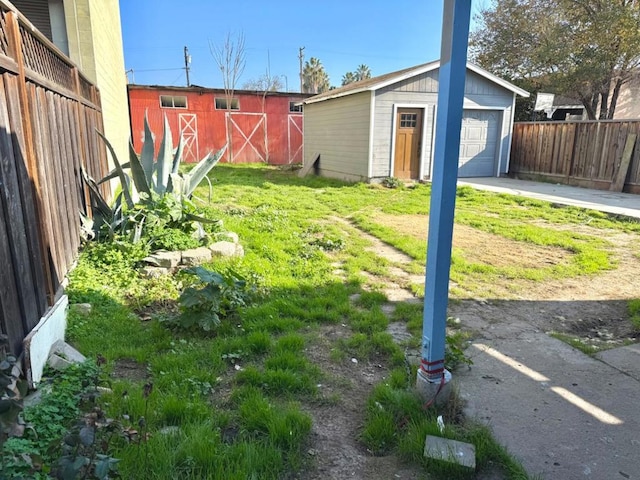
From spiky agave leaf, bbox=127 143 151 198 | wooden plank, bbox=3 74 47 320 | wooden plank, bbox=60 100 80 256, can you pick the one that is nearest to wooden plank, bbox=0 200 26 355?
wooden plank, bbox=3 74 47 320

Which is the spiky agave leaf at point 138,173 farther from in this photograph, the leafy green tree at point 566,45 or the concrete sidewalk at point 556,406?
the leafy green tree at point 566,45

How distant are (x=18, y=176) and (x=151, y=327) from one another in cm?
133

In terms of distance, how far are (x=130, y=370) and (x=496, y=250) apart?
4.63 metres

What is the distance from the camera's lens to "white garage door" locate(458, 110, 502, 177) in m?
13.2

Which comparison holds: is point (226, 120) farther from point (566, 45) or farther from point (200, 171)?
point (200, 171)

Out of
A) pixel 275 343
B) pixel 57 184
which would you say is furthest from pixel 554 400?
pixel 57 184

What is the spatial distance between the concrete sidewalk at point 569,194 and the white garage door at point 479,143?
22.8 inches

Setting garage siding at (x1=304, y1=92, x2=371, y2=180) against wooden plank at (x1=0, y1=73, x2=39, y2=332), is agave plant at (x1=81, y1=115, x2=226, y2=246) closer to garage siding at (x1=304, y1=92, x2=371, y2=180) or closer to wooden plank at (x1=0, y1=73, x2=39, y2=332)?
wooden plank at (x1=0, y1=73, x2=39, y2=332)

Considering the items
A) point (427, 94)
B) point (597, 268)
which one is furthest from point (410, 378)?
point (427, 94)

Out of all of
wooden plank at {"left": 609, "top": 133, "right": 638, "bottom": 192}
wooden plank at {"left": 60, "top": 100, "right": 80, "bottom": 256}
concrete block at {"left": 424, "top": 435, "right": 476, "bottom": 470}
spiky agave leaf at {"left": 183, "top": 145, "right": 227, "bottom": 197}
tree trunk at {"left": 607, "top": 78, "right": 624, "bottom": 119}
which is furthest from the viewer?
tree trunk at {"left": 607, "top": 78, "right": 624, "bottom": 119}

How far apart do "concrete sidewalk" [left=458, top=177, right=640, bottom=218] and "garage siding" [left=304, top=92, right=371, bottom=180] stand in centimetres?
308

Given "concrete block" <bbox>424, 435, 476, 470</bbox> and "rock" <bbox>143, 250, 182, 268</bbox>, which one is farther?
"rock" <bbox>143, 250, 182, 268</bbox>

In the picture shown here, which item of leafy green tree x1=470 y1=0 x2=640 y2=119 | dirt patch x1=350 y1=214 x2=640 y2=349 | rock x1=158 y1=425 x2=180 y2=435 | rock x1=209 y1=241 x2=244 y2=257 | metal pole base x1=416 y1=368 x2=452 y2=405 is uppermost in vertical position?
leafy green tree x1=470 y1=0 x2=640 y2=119

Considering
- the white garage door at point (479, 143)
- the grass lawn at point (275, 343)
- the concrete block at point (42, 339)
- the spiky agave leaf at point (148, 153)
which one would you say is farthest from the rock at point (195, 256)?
the white garage door at point (479, 143)
